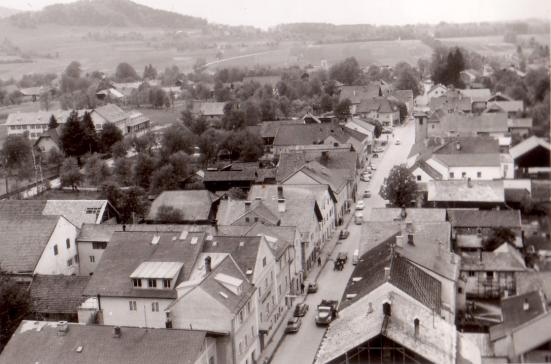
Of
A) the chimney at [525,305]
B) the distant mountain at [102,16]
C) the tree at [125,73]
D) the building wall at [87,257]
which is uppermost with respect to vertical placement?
the distant mountain at [102,16]

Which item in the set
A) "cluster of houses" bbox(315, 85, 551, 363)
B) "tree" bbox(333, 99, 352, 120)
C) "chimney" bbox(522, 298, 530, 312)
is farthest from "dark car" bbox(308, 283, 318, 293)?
"tree" bbox(333, 99, 352, 120)

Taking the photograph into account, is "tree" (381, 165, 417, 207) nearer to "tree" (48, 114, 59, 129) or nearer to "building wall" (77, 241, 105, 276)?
"building wall" (77, 241, 105, 276)

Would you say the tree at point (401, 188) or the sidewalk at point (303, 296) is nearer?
the sidewalk at point (303, 296)

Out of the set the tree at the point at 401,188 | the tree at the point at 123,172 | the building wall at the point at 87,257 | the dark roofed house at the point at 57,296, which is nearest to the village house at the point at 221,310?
the dark roofed house at the point at 57,296

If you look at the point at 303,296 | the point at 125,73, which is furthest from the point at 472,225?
the point at 125,73

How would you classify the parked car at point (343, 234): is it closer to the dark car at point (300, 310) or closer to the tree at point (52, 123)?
the dark car at point (300, 310)

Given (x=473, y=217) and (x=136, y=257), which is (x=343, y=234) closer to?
(x=473, y=217)

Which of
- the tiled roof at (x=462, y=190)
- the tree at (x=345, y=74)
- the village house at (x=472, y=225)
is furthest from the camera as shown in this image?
the tree at (x=345, y=74)
